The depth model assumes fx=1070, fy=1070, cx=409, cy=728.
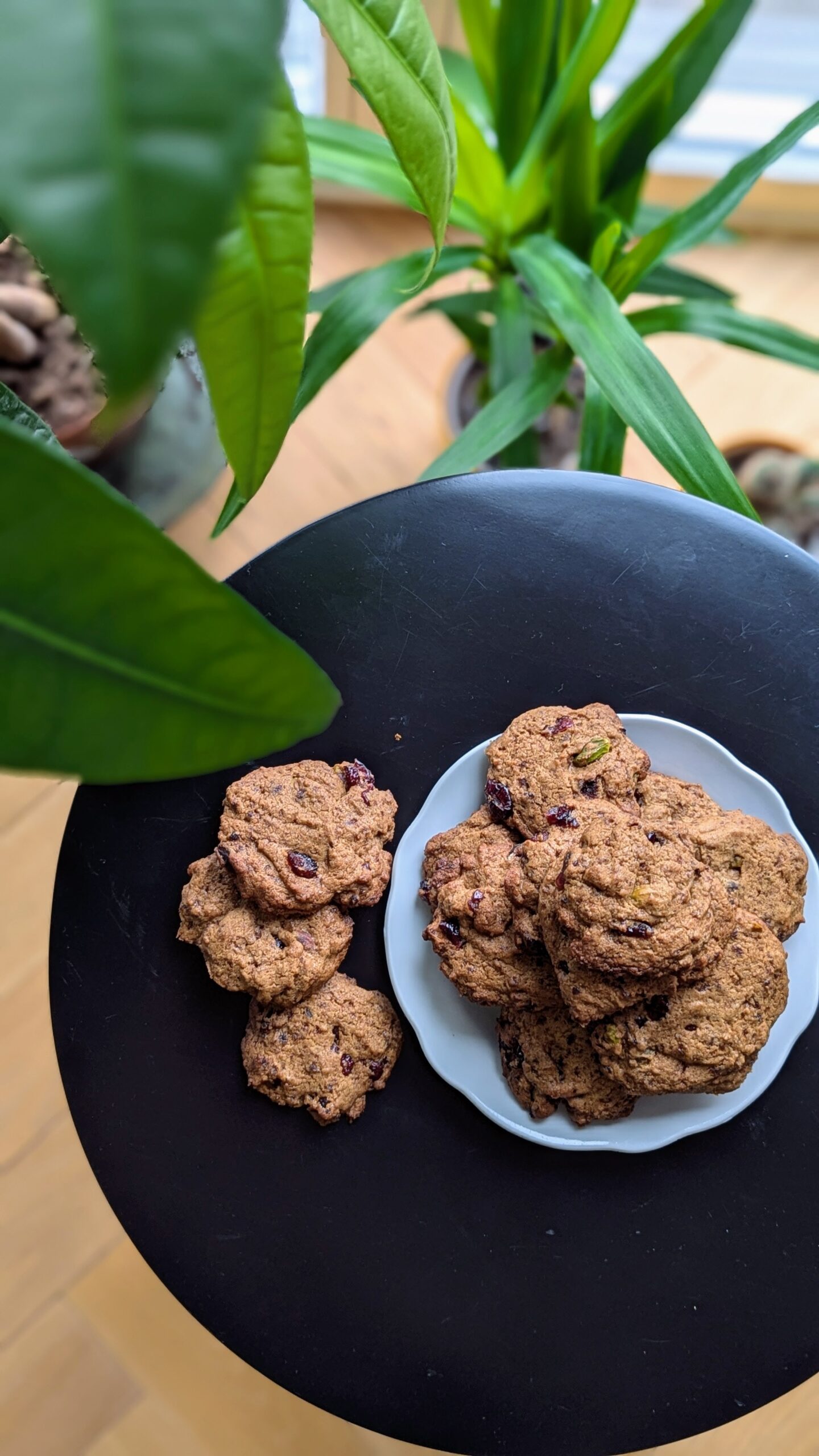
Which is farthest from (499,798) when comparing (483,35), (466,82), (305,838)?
(466,82)

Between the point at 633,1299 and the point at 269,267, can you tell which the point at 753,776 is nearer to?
the point at 633,1299

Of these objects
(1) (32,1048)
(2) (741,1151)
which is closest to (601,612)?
(2) (741,1151)

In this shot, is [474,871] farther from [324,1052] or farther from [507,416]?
[507,416]

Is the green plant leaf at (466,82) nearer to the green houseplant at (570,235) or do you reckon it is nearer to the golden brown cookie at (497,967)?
the green houseplant at (570,235)

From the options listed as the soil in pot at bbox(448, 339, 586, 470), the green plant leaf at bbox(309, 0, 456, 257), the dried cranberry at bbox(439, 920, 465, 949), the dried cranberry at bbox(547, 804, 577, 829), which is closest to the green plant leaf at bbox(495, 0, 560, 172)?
the soil in pot at bbox(448, 339, 586, 470)

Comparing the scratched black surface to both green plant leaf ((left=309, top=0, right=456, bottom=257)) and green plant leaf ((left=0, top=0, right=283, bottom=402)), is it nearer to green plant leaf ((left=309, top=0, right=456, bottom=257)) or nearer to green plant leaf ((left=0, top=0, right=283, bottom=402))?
green plant leaf ((left=309, top=0, right=456, bottom=257))

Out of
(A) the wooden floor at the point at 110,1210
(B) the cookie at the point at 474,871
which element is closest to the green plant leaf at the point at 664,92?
(A) the wooden floor at the point at 110,1210

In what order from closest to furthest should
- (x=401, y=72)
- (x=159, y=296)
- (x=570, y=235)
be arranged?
(x=159, y=296) → (x=401, y=72) → (x=570, y=235)
